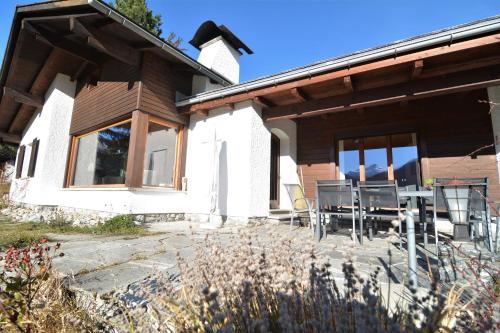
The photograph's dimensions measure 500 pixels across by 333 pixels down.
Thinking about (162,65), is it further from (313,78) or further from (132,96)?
(313,78)

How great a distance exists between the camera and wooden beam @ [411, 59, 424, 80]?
373 centimetres

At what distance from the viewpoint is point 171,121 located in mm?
6371

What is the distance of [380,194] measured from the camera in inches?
135

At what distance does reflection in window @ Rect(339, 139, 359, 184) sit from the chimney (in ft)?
16.0

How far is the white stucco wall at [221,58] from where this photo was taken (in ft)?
29.7

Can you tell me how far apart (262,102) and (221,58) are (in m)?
4.69

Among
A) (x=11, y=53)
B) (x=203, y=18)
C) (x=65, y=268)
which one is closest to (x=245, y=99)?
(x=65, y=268)

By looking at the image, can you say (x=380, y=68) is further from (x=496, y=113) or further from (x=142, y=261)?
(x=142, y=261)

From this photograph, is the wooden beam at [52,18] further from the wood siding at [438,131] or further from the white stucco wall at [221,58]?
the wood siding at [438,131]

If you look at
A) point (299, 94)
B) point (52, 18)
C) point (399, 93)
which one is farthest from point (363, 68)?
point (52, 18)

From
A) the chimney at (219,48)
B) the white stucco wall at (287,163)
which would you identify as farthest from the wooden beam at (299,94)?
the chimney at (219,48)

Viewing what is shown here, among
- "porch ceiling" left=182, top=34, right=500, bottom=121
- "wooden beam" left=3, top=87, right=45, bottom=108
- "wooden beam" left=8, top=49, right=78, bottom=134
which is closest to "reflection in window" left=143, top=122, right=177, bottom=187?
"porch ceiling" left=182, top=34, right=500, bottom=121

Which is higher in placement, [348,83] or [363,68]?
[363,68]

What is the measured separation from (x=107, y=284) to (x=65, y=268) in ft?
1.99
